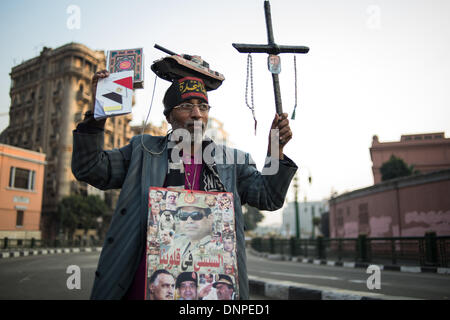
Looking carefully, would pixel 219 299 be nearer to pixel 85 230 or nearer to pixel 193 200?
pixel 193 200

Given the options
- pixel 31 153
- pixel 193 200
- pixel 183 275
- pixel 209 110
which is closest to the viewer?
pixel 183 275

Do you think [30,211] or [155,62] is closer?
[155,62]

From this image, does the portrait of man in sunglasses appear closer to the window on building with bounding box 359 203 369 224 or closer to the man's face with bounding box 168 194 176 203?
the man's face with bounding box 168 194 176 203

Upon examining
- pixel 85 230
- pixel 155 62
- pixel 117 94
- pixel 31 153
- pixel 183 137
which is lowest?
pixel 85 230

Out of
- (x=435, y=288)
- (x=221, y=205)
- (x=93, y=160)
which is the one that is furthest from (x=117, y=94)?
(x=435, y=288)

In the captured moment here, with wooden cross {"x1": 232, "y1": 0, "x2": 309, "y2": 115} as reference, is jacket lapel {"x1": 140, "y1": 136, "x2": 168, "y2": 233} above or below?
below

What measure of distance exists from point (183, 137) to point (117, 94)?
46 centimetres

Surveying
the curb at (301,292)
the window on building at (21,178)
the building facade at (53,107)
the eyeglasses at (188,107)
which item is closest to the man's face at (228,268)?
the eyeglasses at (188,107)

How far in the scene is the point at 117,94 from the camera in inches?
69.1

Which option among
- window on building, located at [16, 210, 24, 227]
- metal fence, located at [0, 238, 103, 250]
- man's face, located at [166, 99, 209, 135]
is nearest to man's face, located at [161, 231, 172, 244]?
man's face, located at [166, 99, 209, 135]

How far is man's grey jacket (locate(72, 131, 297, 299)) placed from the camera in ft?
5.48

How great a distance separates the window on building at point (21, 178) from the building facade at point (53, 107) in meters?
11.2

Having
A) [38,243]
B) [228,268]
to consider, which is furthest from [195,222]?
[38,243]

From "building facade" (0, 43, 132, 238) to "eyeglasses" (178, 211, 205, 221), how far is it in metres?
38.5
